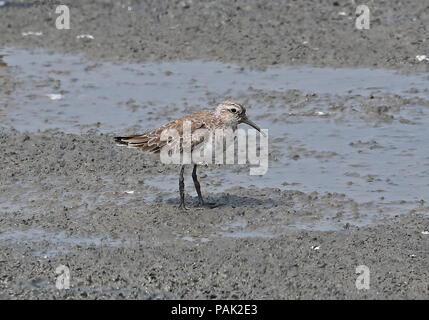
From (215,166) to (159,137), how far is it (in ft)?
4.75

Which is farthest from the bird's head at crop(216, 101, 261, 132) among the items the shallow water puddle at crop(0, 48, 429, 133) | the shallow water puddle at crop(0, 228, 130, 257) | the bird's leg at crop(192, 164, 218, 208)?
the shallow water puddle at crop(0, 48, 429, 133)

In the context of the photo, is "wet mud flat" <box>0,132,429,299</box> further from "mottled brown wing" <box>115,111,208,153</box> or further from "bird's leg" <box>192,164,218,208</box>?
"mottled brown wing" <box>115,111,208,153</box>

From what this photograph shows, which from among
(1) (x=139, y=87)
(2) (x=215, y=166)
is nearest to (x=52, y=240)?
(2) (x=215, y=166)

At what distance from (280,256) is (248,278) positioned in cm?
66

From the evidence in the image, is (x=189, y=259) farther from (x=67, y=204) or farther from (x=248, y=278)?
(x=67, y=204)

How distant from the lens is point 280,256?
952cm

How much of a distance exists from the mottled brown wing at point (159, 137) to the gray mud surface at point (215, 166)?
573 millimetres

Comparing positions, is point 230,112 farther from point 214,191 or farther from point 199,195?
point 214,191

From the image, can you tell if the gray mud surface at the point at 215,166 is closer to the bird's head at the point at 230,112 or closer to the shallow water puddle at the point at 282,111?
the shallow water puddle at the point at 282,111

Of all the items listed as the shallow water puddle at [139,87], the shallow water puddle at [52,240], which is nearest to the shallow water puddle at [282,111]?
the shallow water puddle at [139,87]

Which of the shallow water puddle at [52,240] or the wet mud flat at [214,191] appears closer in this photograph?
the wet mud flat at [214,191]

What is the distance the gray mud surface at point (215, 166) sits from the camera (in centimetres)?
918

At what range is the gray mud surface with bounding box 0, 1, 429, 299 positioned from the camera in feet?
30.1

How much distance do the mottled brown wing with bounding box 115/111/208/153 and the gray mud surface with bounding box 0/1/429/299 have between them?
1.88 ft
